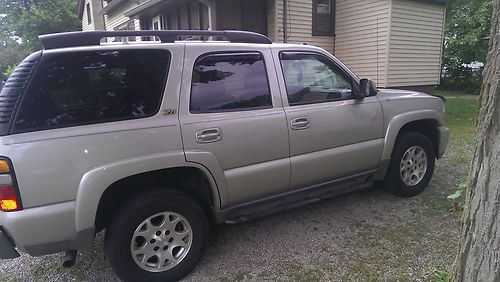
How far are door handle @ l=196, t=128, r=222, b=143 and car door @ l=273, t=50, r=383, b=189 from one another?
A: 0.75 meters

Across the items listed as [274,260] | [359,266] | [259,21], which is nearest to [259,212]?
[274,260]

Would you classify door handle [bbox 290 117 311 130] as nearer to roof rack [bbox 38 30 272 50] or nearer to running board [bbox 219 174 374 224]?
running board [bbox 219 174 374 224]

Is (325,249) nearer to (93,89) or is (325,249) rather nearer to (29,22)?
(93,89)

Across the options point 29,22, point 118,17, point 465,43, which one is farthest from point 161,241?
point 29,22

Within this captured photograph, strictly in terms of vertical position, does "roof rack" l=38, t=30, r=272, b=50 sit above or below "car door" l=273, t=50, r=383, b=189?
above

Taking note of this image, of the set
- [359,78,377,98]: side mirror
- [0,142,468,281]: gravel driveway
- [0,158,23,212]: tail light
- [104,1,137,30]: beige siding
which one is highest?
[104,1,137,30]: beige siding

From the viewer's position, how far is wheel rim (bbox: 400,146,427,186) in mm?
4395

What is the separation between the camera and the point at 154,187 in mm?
2867

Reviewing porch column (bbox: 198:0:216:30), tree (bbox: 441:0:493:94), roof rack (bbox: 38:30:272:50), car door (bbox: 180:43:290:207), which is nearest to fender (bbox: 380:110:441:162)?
car door (bbox: 180:43:290:207)

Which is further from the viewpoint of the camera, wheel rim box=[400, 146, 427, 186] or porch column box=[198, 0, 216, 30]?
porch column box=[198, 0, 216, 30]

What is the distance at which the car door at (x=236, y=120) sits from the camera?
2912 millimetres

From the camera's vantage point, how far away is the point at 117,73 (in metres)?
2.70

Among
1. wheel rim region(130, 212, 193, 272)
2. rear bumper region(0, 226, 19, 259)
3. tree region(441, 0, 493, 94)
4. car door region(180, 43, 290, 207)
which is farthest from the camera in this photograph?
tree region(441, 0, 493, 94)

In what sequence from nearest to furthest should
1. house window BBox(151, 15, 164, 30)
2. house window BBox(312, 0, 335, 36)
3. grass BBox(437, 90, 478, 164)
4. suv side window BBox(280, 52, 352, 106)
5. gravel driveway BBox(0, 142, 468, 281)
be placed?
gravel driveway BBox(0, 142, 468, 281), suv side window BBox(280, 52, 352, 106), grass BBox(437, 90, 478, 164), house window BBox(312, 0, 335, 36), house window BBox(151, 15, 164, 30)
